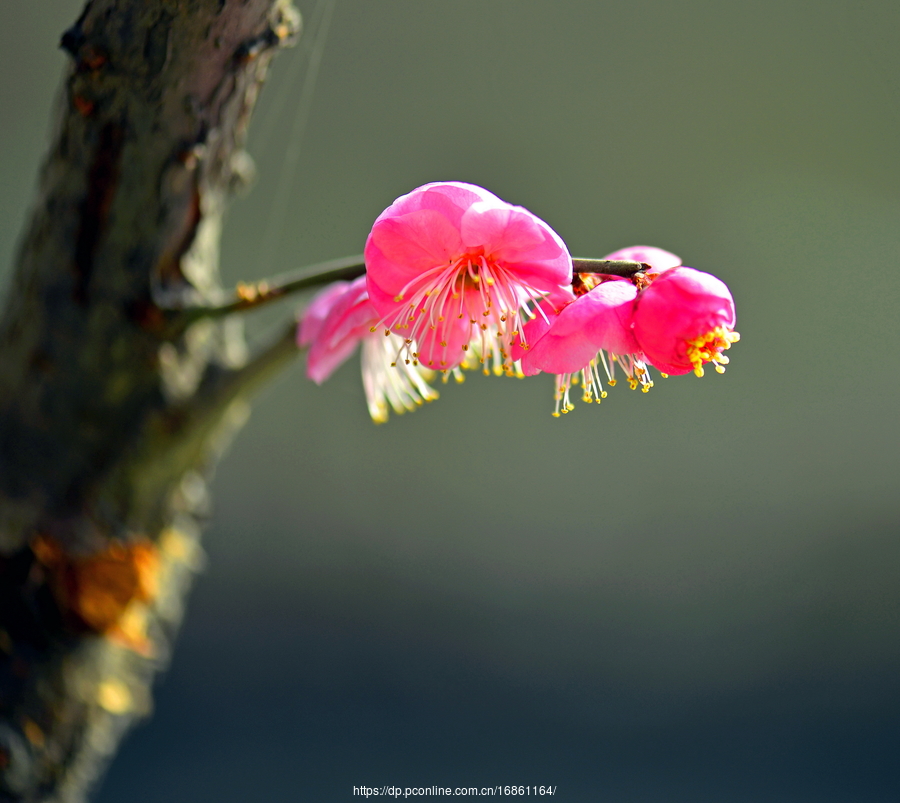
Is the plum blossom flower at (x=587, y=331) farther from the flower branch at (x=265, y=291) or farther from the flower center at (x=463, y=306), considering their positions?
the flower branch at (x=265, y=291)

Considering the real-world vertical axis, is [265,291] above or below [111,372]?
above

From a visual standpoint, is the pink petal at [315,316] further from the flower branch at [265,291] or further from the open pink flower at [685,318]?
the open pink flower at [685,318]

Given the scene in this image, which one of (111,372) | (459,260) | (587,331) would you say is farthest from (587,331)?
(111,372)

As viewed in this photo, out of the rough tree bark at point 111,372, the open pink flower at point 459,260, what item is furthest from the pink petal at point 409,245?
the rough tree bark at point 111,372

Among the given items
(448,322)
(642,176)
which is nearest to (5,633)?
(448,322)

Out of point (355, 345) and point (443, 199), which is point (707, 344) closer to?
point (443, 199)

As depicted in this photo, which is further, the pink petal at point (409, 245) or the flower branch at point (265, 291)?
the flower branch at point (265, 291)

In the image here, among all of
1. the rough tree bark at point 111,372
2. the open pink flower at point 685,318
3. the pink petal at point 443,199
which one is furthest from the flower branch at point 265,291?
the open pink flower at point 685,318

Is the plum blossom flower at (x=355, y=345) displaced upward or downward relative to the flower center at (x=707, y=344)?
downward

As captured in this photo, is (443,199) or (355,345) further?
(355,345)
